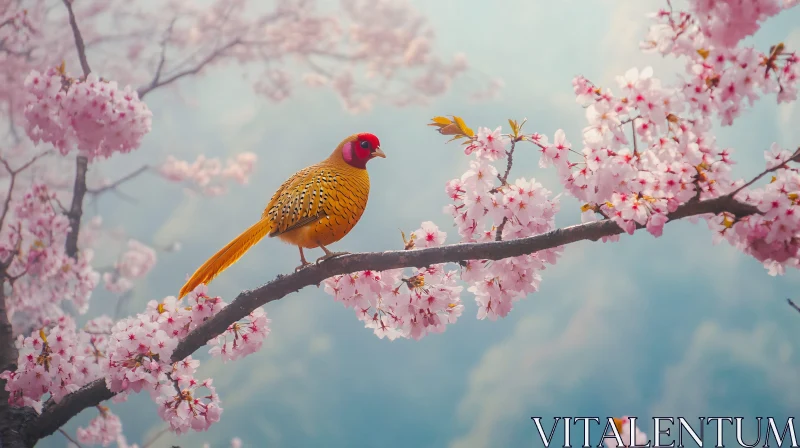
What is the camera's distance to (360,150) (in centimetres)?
164

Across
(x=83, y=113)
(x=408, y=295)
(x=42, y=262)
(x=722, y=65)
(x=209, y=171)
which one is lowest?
(x=408, y=295)

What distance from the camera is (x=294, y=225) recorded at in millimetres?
1456

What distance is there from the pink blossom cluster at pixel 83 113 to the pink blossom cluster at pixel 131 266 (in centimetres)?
184

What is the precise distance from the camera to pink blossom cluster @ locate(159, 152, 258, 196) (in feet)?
14.1

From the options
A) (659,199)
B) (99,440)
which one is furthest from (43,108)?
(659,199)

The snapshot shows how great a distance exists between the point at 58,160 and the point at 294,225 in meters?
4.02

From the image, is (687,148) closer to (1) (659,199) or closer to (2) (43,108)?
(1) (659,199)

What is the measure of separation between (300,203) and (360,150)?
277 mm

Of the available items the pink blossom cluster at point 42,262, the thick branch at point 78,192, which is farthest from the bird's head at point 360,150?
the pink blossom cluster at point 42,262

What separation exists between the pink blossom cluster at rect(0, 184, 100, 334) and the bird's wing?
5.40ft

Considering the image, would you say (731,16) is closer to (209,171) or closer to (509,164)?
(509,164)

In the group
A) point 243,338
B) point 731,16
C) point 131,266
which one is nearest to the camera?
point 731,16

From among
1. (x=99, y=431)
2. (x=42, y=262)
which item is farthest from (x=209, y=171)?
(x=99, y=431)

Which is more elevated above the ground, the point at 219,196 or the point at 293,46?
the point at 293,46
